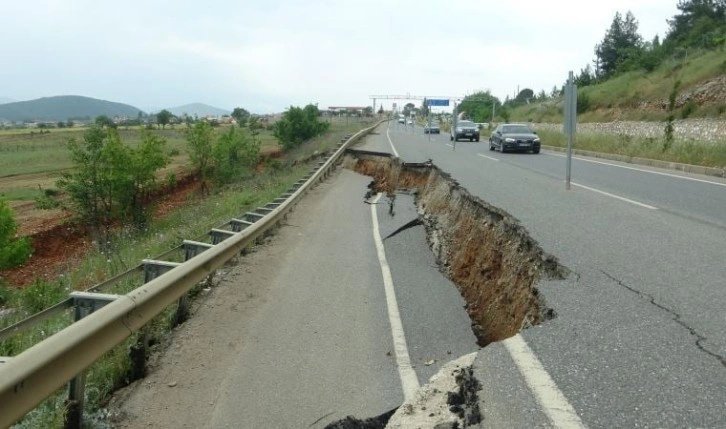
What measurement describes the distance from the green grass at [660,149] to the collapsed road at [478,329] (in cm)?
1132

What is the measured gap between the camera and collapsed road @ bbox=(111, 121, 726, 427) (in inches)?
140

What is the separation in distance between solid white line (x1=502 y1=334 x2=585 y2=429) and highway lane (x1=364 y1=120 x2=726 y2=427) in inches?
2.0

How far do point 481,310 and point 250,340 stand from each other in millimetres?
2978

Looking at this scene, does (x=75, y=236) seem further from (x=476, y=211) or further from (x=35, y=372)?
(x=35, y=372)

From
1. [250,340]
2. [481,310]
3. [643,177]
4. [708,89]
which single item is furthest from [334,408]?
[708,89]

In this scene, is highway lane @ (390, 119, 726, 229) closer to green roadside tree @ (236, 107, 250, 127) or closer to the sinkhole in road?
the sinkhole in road

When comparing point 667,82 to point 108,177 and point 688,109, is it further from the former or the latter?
point 108,177

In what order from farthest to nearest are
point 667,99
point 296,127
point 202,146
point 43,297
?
1. point 296,127
2. point 667,99
3. point 202,146
4. point 43,297

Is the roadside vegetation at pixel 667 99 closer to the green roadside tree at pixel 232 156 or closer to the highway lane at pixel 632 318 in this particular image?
the highway lane at pixel 632 318

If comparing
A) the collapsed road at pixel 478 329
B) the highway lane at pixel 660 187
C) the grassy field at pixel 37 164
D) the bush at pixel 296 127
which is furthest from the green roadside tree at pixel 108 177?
the bush at pixel 296 127

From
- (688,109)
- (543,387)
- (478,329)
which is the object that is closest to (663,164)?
(688,109)

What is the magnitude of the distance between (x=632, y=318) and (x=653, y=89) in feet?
149

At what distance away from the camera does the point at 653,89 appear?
4488 cm

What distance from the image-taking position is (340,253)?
30.2ft
